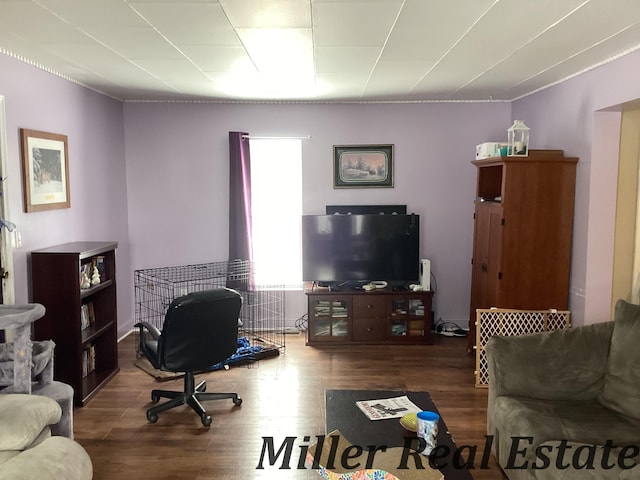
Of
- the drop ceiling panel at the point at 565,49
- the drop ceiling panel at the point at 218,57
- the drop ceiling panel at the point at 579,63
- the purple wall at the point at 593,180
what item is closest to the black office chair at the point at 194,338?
the drop ceiling panel at the point at 218,57

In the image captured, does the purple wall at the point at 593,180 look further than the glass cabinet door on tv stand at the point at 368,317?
No

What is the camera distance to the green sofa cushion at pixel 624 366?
107 inches

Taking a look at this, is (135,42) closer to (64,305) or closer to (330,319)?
(64,305)

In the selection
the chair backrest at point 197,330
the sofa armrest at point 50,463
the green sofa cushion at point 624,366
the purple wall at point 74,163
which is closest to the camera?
the sofa armrest at point 50,463

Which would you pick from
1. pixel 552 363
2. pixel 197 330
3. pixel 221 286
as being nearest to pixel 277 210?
pixel 221 286

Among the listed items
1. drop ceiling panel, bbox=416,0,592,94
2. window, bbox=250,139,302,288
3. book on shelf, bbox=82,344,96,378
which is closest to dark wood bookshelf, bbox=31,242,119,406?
book on shelf, bbox=82,344,96,378

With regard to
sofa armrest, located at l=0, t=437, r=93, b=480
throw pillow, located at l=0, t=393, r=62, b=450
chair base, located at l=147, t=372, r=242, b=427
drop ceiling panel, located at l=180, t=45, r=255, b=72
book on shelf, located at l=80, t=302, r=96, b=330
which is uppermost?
drop ceiling panel, located at l=180, t=45, r=255, b=72

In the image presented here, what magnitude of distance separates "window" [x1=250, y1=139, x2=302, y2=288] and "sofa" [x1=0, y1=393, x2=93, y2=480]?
325 centimetres

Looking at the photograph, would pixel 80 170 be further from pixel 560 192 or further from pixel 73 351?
pixel 560 192

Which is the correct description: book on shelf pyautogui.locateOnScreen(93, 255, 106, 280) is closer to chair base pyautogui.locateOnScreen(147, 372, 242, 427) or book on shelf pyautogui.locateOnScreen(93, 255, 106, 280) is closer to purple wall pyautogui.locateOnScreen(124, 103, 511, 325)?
chair base pyautogui.locateOnScreen(147, 372, 242, 427)

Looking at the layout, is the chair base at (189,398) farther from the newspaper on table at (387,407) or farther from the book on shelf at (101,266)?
the newspaper on table at (387,407)

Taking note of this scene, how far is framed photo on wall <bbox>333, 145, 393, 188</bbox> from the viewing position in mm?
5598

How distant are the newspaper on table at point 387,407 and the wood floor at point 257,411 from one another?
1.71 feet

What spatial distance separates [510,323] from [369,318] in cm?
143
